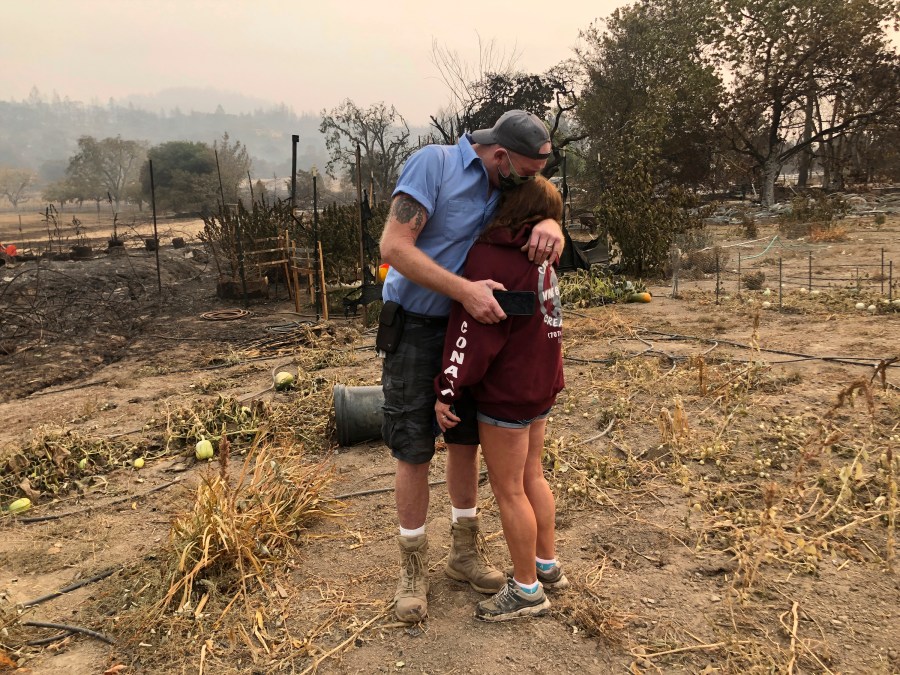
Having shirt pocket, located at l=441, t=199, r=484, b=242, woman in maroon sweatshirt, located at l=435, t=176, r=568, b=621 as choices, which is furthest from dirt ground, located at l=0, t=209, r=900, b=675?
shirt pocket, located at l=441, t=199, r=484, b=242

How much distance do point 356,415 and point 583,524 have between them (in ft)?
5.91

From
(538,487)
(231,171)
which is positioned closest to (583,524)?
(538,487)

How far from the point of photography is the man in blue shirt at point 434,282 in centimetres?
215

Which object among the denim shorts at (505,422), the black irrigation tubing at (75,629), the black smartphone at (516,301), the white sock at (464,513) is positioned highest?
the black smartphone at (516,301)

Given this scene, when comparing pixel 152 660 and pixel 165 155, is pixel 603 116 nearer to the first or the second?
pixel 152 660

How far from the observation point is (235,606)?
104 inches

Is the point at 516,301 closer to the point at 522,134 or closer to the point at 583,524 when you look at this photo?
the point at 522,134

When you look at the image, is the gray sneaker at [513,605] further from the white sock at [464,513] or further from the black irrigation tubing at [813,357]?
the black irrigation tubing at [813,357]

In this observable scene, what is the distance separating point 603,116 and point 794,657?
23942 millimetres

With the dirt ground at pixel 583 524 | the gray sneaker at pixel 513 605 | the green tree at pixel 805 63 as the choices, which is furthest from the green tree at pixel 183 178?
the gray sneaker at pixel 513 605

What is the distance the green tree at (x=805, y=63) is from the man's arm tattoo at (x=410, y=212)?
2501 centimetres

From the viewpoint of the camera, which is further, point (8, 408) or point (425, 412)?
point (8, 408)

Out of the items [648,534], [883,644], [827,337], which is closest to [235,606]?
[648,534]

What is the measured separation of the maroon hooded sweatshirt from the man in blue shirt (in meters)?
0.06
